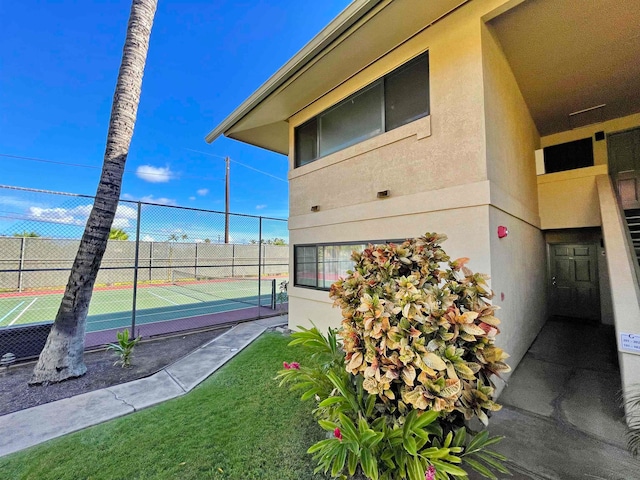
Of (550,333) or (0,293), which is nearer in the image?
(550,333)

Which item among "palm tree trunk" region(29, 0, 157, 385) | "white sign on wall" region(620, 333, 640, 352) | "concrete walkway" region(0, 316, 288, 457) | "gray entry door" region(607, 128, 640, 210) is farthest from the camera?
"gray entry door" region(607, 128, 640, 210)

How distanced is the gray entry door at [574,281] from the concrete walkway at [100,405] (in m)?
9.07

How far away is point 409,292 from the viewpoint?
6.98ft

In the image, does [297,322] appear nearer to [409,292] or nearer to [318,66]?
[409,292]

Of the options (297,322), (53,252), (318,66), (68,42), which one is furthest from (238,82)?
(297,322)

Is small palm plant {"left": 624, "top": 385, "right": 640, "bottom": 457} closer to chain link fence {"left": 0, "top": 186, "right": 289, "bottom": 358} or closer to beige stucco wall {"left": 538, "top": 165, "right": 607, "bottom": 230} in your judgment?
beige stucco wall {"left": 538, "top": 165, "right": 607, "bottom": 230}

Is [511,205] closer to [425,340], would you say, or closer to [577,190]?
[425,340]

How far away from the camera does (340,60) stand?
5129mm

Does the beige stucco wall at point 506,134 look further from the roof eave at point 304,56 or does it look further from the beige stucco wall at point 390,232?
the roof eave at point 304,56

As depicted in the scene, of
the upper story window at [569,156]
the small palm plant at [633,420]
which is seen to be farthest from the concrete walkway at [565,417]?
the upper story window at [569,156]

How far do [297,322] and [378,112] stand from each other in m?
5.22

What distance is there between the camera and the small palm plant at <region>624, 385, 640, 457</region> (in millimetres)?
2797

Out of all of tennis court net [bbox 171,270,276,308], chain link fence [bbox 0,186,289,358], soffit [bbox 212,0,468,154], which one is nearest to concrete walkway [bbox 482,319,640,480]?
soffit [bbox 212,0,468,154]

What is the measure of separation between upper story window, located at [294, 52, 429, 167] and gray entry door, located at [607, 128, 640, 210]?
19.6ft
